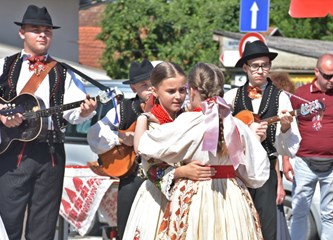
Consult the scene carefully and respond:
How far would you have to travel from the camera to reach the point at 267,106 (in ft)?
23.8

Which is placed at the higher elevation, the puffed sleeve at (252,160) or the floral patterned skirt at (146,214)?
the puffed sleeve at (252,160)

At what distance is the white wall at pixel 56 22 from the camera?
1767 cm

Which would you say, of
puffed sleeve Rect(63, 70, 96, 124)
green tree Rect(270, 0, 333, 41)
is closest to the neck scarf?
puffed sleeve Rect(63, 70, 96, 124)

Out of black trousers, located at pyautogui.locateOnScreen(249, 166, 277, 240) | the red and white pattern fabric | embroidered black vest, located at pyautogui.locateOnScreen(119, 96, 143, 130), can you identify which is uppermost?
embroidered black vest, located at pyautogui.locateOnScreen(119, 96, 143, 130)

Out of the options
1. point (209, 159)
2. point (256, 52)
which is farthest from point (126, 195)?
point (209, 159)

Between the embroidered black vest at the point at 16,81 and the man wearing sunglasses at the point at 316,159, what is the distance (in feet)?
10.4

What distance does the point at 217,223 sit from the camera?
5.74 m

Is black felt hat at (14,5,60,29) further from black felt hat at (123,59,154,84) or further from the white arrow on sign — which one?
the white arrow on sign

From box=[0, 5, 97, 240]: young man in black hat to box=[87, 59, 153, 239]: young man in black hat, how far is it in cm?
34

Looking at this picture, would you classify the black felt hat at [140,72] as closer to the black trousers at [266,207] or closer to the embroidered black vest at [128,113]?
the embroidered black vest at [128,113]

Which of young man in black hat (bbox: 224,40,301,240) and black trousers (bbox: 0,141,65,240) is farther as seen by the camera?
young man in black hat (bbox: 224,40,301,240)

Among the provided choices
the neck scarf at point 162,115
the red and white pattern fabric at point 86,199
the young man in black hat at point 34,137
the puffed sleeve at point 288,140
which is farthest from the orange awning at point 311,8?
the neck scarf at point 162,115

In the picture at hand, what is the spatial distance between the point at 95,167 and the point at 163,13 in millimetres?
14248

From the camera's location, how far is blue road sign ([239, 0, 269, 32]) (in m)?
13.3
